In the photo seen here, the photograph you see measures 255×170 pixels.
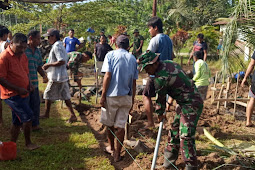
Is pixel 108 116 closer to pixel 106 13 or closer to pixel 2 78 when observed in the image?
pixel 2 78

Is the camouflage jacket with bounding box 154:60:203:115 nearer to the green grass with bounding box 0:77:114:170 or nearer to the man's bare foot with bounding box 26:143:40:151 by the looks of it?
the green grass with bounding box 0:77:114:170

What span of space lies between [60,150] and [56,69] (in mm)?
1898

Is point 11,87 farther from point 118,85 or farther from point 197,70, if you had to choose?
point 197,70

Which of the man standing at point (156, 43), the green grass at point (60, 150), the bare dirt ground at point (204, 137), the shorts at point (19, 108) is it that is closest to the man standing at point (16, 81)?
the shorts at point (19, 108)

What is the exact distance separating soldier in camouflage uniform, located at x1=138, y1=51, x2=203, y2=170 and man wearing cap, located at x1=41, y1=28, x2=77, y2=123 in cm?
275

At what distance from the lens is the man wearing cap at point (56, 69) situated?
220 inches

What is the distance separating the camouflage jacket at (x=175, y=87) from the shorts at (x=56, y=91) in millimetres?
2930

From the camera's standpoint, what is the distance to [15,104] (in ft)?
13.7

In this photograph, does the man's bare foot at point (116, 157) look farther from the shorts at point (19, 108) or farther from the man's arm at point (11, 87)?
the man's arm at point (11, 87)

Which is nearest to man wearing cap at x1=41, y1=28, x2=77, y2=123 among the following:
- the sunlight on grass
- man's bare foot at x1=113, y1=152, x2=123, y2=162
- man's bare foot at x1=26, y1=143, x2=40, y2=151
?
the sunlight on grass

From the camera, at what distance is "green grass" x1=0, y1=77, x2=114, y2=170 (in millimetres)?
4078

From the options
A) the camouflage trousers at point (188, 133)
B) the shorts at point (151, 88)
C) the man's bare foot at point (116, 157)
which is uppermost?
the shorts at point (151, 88)

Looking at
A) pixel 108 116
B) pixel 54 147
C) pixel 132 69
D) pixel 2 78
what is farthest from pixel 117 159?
pixel 2 78

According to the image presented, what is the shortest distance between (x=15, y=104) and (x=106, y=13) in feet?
44.6
